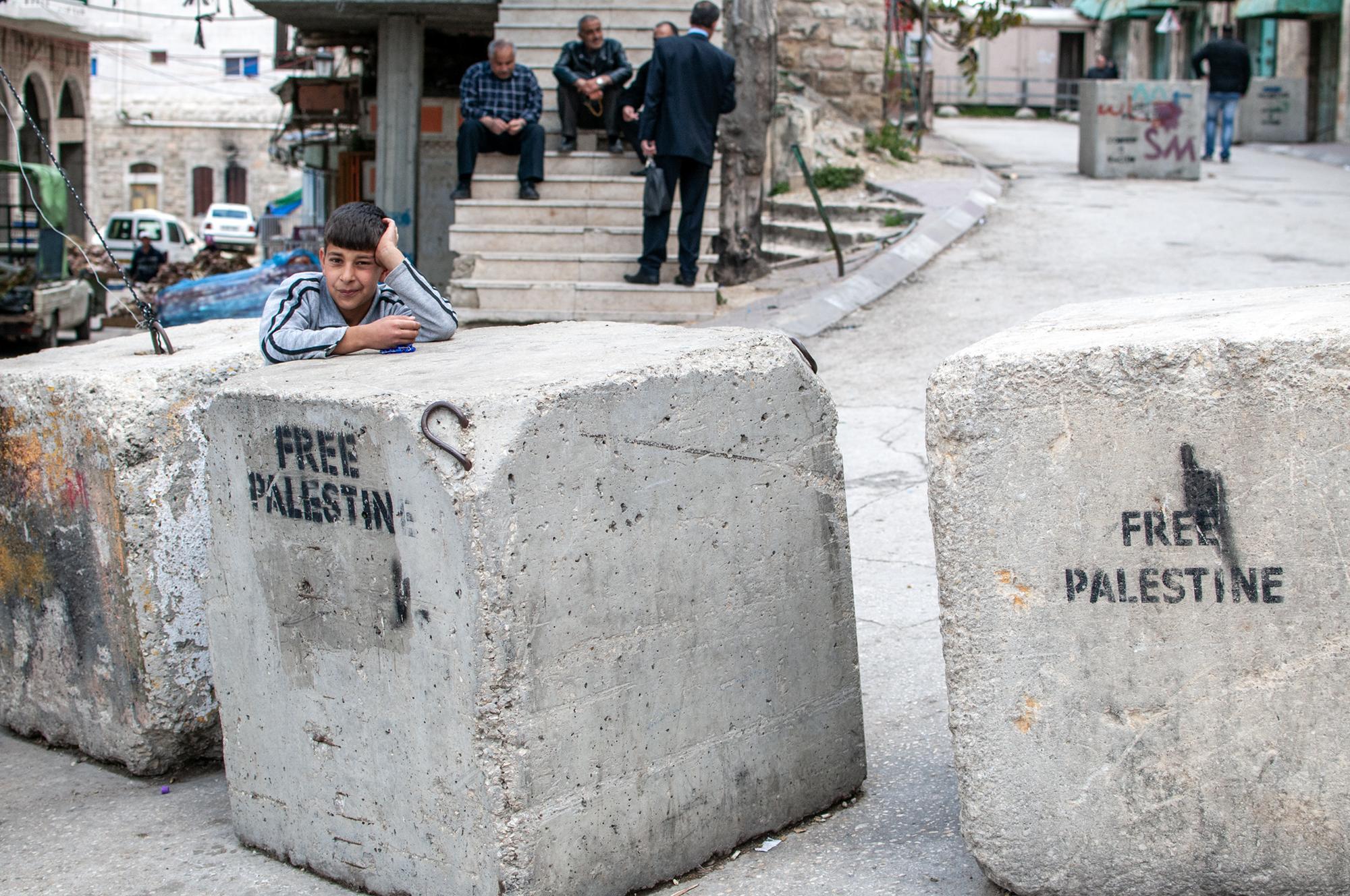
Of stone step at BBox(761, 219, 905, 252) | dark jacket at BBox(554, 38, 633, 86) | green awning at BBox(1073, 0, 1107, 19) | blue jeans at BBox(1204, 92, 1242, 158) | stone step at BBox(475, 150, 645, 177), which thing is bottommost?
stone step at BBox(761, 219, 905, 252)

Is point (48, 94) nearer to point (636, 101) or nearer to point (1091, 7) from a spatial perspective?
point (636, 101)

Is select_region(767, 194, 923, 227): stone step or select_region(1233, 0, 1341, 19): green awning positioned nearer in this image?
select_region(767, 194, 923, 227): stone step

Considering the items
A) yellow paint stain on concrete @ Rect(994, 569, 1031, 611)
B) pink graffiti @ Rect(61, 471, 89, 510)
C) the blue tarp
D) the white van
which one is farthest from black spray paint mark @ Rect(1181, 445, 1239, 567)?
the white van

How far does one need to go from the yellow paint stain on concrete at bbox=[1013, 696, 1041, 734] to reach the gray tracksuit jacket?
5.45 ft

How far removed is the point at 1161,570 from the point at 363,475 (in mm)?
1483

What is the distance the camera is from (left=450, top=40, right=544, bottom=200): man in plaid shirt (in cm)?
1016

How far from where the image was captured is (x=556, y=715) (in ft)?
8.39

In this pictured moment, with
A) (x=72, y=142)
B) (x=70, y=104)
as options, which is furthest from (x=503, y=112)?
(x=70, y=104)

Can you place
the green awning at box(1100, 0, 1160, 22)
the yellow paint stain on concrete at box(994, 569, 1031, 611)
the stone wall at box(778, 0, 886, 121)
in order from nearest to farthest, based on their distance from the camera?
the yellow paint stain on concrete at box(994, 569, 1031, 611) < the stone wall at box(778, 0, 886, 121) < the green awning at box(1100, 0, 1160, 22)

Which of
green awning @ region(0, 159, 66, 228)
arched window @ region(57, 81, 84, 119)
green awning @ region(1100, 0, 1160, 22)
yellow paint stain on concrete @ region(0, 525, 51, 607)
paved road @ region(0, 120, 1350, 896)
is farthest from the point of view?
green awning @ region(1100, 0, 1160, 22)

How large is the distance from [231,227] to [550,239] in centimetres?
2838

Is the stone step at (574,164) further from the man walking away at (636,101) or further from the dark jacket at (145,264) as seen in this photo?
the dark jacket at (145,264)

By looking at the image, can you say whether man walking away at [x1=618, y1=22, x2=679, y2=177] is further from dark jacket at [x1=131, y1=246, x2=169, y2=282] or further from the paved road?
dark jacket at [x1=131, y1=246, x2=169, y2=282]

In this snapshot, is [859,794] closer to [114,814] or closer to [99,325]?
[114,814]
